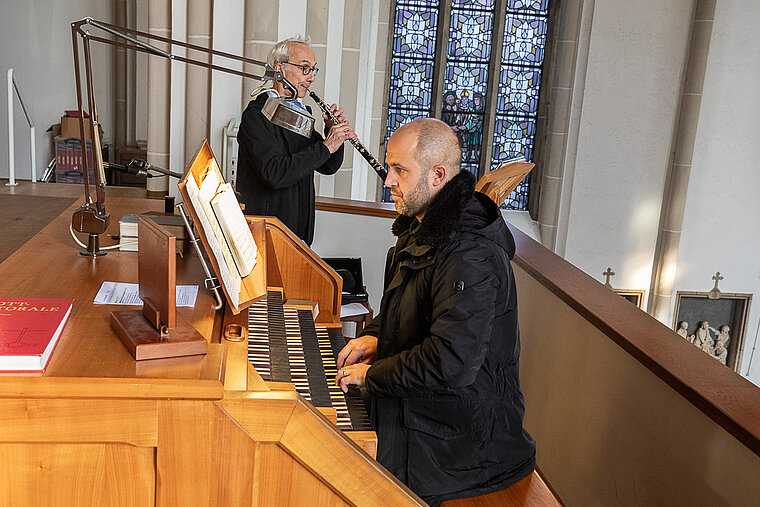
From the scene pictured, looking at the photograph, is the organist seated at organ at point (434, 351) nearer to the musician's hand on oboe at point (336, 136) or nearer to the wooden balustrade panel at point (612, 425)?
the wooden balustrade panel at point (612, 425)

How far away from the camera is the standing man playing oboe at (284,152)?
3.51 m

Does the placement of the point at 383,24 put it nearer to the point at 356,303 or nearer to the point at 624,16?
the point at 624,16

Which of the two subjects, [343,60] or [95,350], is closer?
[95,350]

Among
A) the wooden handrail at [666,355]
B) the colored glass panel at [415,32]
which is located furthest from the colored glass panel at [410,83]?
the wooden handrail at [666,355]

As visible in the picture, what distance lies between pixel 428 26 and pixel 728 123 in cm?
337

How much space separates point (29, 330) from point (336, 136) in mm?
2399

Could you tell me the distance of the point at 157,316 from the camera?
4.79 ft

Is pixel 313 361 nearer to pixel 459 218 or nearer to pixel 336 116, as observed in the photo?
pixel 459 218

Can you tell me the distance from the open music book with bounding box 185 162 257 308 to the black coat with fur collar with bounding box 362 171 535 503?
0.43 metres

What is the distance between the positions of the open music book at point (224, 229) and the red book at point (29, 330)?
1.16ft

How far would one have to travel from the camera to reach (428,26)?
26.9 ft

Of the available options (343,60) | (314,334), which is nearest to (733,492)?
(314,334)

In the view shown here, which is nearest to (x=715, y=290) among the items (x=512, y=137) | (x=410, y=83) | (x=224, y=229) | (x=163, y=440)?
(x=512, y=137)

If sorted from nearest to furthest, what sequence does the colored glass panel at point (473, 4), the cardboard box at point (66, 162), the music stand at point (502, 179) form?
1. the music stand at point (502, 179)
2. the cardboard box at point (66, 162)
3. the colored glass panel at point (473, 4)
